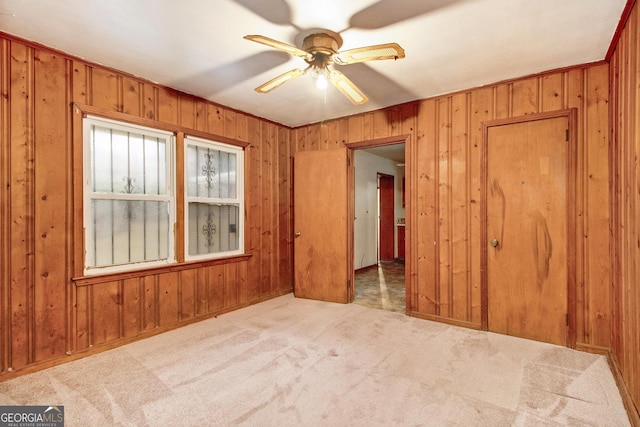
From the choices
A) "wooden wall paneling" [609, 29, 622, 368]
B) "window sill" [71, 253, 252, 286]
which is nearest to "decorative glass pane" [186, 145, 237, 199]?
"window sill" [71, 253, 252, 286]

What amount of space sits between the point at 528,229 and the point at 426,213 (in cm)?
96

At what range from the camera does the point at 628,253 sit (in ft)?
6.45

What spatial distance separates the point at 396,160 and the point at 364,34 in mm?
5257

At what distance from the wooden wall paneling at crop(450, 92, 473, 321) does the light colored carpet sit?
341 millimetres

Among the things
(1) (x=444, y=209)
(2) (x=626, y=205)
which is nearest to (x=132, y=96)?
(1) (x=444, y=209)

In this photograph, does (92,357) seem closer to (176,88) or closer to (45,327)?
(45,327)

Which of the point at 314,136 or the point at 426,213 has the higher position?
the point at 314,136

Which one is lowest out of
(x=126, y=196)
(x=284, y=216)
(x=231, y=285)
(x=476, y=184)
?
(x=231, y=285)

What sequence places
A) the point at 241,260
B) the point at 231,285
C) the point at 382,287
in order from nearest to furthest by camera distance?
1. the point at 231,285
2. the point at 241,260
3. the point at 382,287

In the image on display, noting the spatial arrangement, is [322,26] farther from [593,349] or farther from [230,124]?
[593,349]

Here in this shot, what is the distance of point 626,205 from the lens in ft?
6.63

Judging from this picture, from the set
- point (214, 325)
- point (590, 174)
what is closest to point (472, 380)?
point (590, 174)

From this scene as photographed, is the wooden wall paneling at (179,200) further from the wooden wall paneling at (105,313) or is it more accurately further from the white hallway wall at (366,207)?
the white hallway wall at (366,207)

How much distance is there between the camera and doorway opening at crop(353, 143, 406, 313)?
456 centimetres
